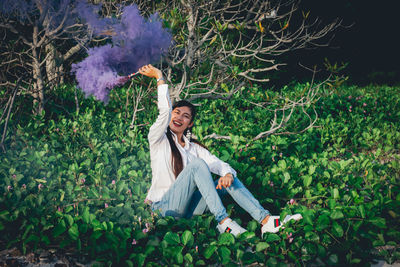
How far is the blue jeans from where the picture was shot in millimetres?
2740

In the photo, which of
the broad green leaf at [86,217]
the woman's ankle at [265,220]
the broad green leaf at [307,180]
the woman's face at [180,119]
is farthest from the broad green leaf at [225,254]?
the broad green leaf at [307,180]

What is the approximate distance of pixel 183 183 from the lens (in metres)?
2.81

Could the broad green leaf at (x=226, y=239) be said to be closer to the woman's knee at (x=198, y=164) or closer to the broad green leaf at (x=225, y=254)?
the broad green leaf at (x=225, y=254)

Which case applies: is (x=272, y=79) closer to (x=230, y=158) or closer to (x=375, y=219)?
(x=230, y=158)

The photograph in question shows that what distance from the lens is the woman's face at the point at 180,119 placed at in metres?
3.14

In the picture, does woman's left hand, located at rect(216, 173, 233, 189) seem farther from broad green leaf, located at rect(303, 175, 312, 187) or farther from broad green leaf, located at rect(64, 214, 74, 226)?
broad green leaf, located at rect(64, 214, 74, 226)

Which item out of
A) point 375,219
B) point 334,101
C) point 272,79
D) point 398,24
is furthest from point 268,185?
point 398,24

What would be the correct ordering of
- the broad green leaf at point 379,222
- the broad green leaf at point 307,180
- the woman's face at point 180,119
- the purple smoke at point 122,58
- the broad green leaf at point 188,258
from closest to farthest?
the broad green leaf at point 188,258
the broad green leaf at point 379,222
the purple smoke at point 122,58
the woman's face at point 180,119
the broad green leaf at point 307,180

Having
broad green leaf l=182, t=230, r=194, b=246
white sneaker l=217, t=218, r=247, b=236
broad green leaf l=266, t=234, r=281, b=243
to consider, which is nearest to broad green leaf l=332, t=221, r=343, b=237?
broad green leaf l=266, t=234, r=281, b=243

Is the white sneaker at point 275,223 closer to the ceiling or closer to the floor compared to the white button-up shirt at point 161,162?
closer to the floor

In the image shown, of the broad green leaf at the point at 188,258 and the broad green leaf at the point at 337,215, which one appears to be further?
the broad green leaf at the point at 337,215

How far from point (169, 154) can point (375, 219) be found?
1767 mm

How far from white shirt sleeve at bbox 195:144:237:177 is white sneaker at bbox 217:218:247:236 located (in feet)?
1.50

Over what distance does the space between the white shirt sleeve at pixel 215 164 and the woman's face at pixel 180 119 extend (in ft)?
0.82
